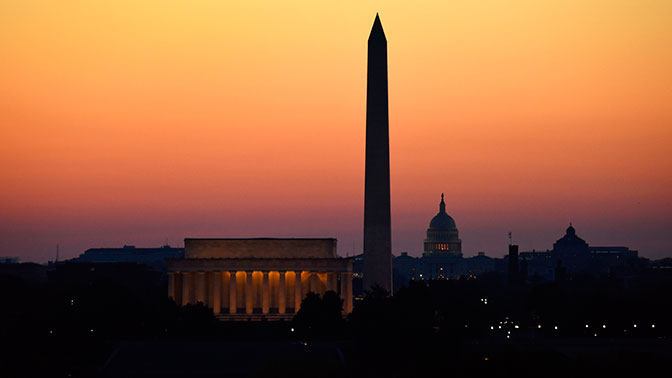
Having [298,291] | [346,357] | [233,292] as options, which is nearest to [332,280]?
[298,291]

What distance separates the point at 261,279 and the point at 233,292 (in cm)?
455

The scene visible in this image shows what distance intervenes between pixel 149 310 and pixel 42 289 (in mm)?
34735

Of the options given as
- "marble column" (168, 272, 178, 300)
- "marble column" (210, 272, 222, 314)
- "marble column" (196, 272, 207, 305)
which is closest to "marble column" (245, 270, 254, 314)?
"marble column" (210, 272, 222, 314)

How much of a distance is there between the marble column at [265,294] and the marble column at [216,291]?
4.42 meters

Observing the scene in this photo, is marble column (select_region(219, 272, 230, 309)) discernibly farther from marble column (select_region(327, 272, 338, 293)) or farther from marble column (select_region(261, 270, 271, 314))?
marble column (select_region(327, 272, 338, 293))

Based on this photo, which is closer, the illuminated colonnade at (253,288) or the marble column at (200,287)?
the illuminated colonnade at (253,288)

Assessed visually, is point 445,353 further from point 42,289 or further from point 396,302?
point 42,289

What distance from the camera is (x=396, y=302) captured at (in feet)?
424

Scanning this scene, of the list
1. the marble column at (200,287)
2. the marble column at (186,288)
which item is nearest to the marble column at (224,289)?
the marble column at (200,287)

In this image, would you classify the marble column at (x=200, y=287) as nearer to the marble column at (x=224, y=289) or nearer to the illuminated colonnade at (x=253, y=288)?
the illuminated colonnade at (x=253, y=288)

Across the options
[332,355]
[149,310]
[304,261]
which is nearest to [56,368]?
[332,355]

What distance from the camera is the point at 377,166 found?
466ft

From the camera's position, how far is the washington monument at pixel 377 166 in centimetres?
13950

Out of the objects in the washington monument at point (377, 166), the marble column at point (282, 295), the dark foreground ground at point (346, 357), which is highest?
the washington monument at point (377, 166)
